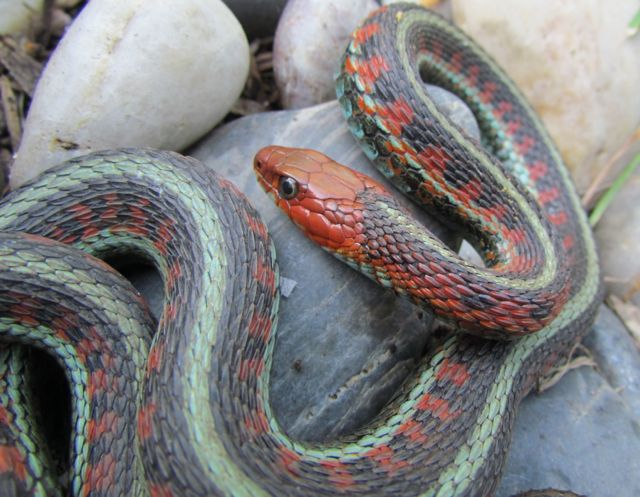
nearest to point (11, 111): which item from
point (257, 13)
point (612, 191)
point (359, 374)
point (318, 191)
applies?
point (257, 13)

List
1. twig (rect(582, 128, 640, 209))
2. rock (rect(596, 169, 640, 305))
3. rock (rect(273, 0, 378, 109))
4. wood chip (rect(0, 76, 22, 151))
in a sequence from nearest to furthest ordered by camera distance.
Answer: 1. wood chip (rect(0, 76, 22, 151))
2. rock (rect(273, 0, 378, 109))
3. rock (rect(596, 169, 640, 305))
4. twig (rect(582, 128, 640, 209))

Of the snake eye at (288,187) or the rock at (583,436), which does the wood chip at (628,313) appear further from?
the snake eye at (288,187)

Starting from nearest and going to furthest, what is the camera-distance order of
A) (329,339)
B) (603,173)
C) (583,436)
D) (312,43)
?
1. (329,339)
2. (583,436)
3. (312,43)
4. (603,173)

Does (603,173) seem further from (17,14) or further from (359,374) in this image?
(17,14)

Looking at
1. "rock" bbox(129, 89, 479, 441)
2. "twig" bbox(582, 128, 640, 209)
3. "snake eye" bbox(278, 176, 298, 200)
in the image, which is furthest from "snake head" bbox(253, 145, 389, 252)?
"twig" bbox(582, 128, 640, 209)

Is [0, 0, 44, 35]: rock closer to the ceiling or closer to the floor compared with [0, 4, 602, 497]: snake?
closer to the ceiling

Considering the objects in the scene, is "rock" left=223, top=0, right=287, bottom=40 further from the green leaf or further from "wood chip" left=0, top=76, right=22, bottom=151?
the green leaf
